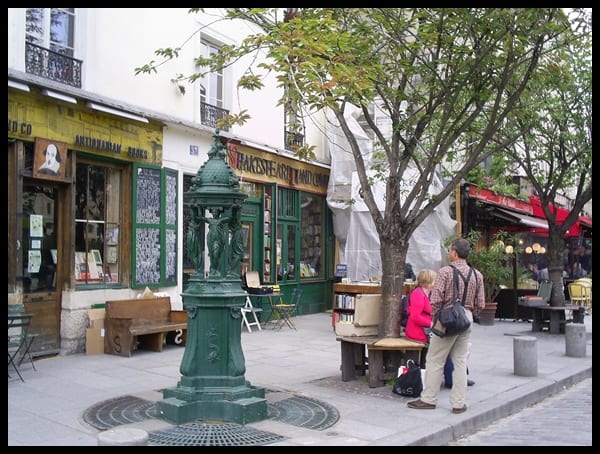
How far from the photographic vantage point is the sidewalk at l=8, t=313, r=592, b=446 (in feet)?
20.0

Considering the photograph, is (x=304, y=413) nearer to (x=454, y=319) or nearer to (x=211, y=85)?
(x=454, y=319)

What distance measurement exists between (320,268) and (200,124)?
592 centimetres

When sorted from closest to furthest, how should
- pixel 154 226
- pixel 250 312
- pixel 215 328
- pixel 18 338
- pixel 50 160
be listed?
pixel 215 328 < pixel 18 338 < pixel 50 160 < pixel 154 226 < pixel 250 312

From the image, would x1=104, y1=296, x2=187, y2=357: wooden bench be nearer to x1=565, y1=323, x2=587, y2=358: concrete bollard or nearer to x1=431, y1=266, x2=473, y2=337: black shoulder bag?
x1=431, y1=266, x2=473, y2=337: black shoulder bag

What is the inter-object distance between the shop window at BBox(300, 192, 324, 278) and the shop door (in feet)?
23.9

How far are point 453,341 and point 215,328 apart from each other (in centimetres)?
254

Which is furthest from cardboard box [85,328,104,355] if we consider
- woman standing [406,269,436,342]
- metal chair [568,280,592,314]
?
metal chair [568,280,592,314]

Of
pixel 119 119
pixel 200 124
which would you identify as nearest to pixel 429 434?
pixel 119 119

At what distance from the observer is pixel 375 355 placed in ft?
26.5

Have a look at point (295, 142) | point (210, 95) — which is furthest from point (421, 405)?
point (295, 142)

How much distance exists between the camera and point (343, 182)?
16562 mm

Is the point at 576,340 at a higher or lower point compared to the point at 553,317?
lower

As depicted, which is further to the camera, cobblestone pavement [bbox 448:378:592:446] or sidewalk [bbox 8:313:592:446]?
cobblestone pavement [bbox 448:378:592:446]
